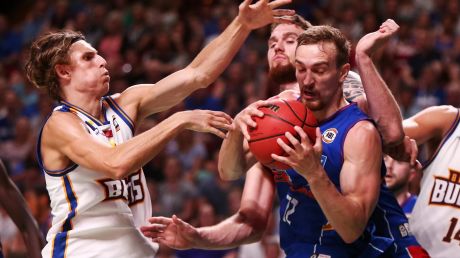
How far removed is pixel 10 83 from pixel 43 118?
1.74 metres

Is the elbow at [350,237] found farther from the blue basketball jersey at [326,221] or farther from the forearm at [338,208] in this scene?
the blue basketball jersey at [326,221]

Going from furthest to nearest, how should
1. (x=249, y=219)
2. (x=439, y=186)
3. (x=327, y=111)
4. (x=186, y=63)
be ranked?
(x=186, y=63), (x=439, y=186), (x=249, y=219), (x=327, y=111)

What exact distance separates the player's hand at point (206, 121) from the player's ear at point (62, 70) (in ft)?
3.16

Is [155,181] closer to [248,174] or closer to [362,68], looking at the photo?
[248,174]

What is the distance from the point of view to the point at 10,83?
529 inches

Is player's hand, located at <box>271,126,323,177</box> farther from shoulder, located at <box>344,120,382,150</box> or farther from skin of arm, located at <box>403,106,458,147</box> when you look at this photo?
skin of arm, located at <box>403,106,458,147</box>

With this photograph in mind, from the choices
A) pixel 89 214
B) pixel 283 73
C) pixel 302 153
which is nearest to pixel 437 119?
pixel 283 73

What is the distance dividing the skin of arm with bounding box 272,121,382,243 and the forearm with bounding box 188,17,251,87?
102 centimetres

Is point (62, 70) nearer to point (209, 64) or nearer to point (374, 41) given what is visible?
point (209, 64)

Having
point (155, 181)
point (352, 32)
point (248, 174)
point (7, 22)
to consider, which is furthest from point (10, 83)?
point (248, 174)

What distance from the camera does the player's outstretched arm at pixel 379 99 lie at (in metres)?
4.52

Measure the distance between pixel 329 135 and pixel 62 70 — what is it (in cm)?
167

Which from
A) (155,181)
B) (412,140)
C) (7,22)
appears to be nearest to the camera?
(412,140)

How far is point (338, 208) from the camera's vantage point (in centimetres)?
401
